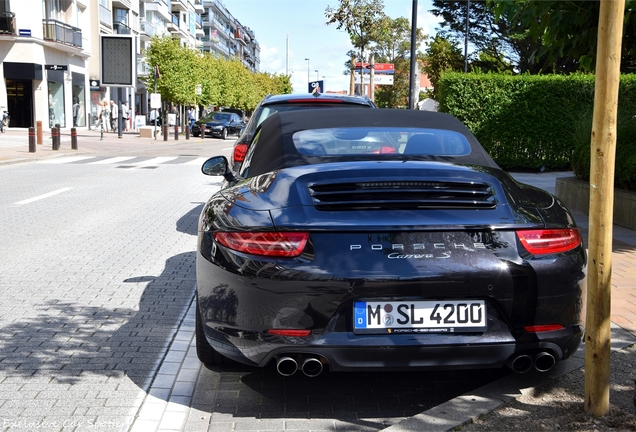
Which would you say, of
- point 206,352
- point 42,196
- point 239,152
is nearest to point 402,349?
point 206,352

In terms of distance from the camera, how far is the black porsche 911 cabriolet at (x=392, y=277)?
3.39 metres

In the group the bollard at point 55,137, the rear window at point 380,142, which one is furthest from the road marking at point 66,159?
the rear window at point 380,142

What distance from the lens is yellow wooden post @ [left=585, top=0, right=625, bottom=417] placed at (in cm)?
322

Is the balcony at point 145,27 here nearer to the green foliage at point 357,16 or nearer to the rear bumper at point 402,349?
the green foliage at point 357,16

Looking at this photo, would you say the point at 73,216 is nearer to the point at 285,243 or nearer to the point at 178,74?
the point at 285,243

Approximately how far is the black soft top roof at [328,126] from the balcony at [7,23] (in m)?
42.9

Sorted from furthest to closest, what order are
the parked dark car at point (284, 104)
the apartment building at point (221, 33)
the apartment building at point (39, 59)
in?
1. the apartment building at point (221, 33)
2. the apartment building at point (39, 59)
3. the parked dark car at point (284, 104)

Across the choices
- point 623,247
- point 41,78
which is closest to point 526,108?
point 623,247

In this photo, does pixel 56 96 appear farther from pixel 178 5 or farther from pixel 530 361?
pixel 178 5

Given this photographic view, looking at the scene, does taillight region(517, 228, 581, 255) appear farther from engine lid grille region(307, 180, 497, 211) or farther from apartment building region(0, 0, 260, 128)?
apartment building region(0, 0, 260, 128)

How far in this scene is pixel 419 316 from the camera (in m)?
3.43

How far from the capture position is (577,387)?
3836 millimetres

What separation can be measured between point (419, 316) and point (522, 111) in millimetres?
18340

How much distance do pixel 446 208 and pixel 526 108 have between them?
59.3ft
